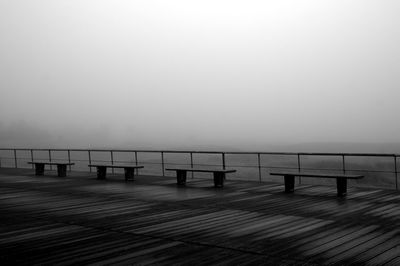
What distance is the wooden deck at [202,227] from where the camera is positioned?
5.54 meters

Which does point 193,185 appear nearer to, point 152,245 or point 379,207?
point 379,207

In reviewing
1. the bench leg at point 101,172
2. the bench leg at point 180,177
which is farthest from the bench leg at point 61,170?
the bench leg at point 180,177

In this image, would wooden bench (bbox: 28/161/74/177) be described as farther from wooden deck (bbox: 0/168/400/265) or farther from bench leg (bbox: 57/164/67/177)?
wooden deck (bbox: 0/168/400/265)

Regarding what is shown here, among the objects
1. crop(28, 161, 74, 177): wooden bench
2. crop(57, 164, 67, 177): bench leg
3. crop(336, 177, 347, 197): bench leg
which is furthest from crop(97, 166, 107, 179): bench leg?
crop(336, 177, 347, 197): bench leg

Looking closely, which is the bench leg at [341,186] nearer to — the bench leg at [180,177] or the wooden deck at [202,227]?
the wooden deck at [202,227]

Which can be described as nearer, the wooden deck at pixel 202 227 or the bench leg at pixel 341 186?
the wooden deck at pixel 202 227

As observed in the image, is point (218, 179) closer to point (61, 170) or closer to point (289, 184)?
point (289, 184)

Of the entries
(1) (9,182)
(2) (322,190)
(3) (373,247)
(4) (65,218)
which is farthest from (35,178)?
(3) (373,247)

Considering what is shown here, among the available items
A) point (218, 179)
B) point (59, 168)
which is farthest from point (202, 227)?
point (59, 168)

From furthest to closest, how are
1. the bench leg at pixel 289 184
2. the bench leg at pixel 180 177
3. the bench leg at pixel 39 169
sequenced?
the bench leg at pixel 39 169
the bench leg at pixel 180 177
the bench leg at pixel 289 184

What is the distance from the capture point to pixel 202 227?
7.24m

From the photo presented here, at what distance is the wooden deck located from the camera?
5543mm

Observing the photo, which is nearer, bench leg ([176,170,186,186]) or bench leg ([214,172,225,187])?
bench leg ([214,172,225,187])

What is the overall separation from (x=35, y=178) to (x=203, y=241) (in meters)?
11.5
